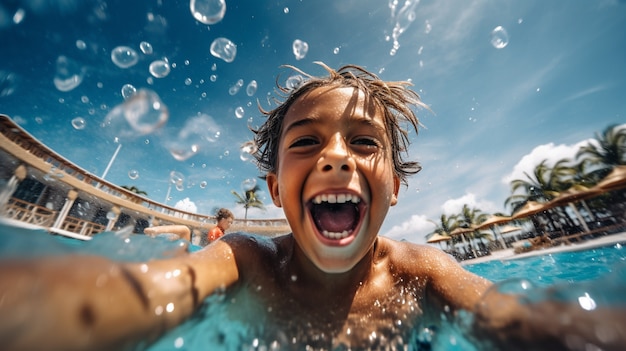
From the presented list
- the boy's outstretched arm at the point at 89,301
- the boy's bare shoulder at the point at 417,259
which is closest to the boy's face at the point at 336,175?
the boy's bare shoulder at the point at 417,259

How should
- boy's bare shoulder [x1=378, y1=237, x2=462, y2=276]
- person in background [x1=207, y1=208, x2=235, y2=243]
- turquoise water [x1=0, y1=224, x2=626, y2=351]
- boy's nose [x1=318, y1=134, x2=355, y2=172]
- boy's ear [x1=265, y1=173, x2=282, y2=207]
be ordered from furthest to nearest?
person in background [x1=207, y1=208, x2=235, y2=243], boy's ear [x1=265, y1=173, x2=282, y2=207], boy's bare shoulder [x1=378, y1=237, x2=462, y2=276], boy's nose [x1=318, y1=134, x2=355, y2=172], turquoise water [x1=0, y1=224, x2=626, y2=351]

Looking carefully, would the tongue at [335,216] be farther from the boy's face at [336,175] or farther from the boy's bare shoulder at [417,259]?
the boy's bare shoulder at [417,259]

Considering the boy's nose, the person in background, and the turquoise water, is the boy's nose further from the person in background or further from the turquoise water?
the person in background

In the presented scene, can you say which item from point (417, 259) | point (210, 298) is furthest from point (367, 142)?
point (210, 298)

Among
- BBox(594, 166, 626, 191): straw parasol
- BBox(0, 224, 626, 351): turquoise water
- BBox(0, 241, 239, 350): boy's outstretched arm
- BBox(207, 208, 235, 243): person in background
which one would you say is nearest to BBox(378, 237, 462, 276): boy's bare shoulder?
BBox(0, 224, 626, 351): turquoise water

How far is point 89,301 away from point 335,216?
151 cm

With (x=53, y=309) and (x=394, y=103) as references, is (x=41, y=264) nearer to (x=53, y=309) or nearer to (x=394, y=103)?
(x=53, y=309)

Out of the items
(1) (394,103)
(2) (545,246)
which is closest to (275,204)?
(1) (394,103)

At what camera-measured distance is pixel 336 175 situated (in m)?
1.52

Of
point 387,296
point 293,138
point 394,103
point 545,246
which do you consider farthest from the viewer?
point 545,246

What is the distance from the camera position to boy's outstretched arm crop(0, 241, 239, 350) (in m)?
0.51

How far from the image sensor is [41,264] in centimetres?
58

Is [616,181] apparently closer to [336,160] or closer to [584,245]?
[584,245]

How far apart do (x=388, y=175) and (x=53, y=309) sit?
5.49 feet
